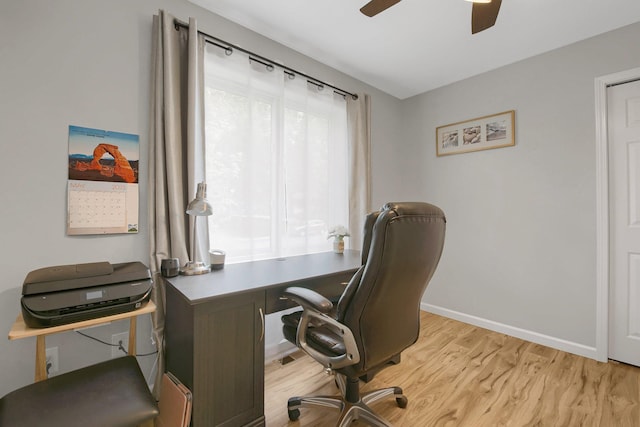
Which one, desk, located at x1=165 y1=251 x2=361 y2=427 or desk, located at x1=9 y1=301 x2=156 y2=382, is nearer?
desk, located at x1=9 y1=301 x2=156 y2=382

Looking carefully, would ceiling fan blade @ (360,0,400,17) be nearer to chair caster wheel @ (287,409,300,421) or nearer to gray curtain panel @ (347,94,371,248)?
gray curtain panel @ (347,94,371,248)

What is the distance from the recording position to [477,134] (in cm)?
277

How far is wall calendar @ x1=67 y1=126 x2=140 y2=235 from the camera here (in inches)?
56.1

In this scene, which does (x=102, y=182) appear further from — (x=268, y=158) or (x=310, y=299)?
A: (x=310, y=299)

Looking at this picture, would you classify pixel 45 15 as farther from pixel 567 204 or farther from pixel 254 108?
pixel 567 204

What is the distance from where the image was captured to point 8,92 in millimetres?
1275

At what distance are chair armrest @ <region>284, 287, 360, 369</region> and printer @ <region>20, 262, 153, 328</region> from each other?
69 cm

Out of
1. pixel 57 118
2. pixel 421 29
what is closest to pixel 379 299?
pixel 57 118

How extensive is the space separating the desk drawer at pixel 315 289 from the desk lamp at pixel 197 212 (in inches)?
18.5

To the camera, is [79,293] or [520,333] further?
[520,333]

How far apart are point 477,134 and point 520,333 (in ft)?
6.26

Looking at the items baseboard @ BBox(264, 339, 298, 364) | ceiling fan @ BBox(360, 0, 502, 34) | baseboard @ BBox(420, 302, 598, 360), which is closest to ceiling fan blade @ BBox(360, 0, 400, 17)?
ceiling fan @ BBox(360, 0, 502, 34)

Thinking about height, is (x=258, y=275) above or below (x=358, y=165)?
below

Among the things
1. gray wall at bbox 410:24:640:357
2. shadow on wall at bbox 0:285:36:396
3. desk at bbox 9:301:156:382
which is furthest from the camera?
gray wall at bbox 410:24:640:357
